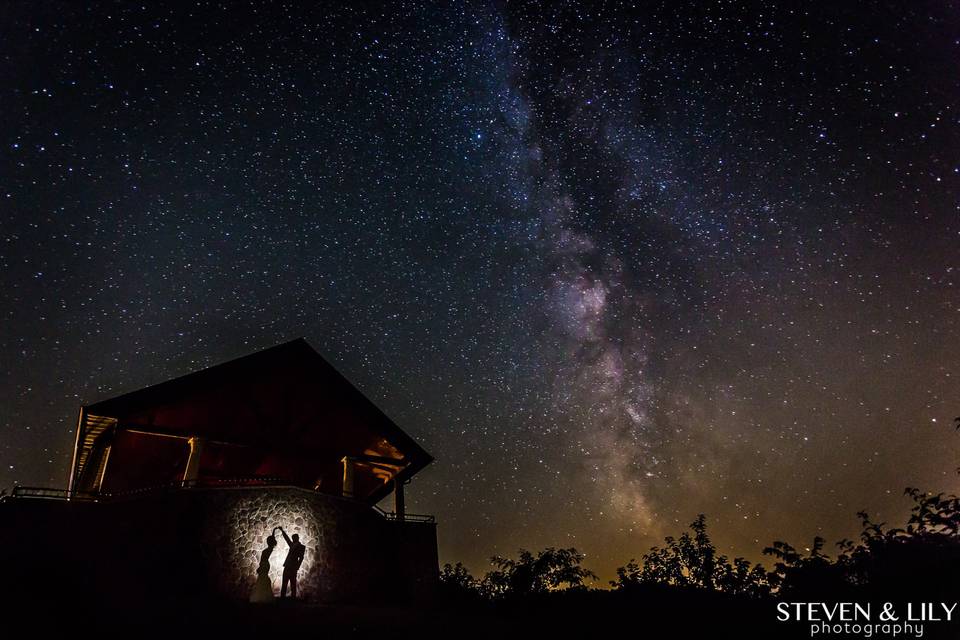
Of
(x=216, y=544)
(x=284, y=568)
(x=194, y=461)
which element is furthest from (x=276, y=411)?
(x=284, y=568)

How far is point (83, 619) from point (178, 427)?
8.68m

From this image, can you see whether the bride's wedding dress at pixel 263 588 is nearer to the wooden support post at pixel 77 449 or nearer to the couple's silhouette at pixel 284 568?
the couple's silhouette at pixel 284 568

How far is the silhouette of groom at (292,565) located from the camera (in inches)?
516

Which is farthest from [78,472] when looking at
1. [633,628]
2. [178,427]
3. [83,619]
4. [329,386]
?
[633,628]

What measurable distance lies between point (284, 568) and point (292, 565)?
273mm

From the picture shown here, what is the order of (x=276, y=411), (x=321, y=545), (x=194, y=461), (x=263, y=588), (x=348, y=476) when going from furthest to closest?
(x=276, y=411), (x=348, y=476), (x=194, y=461), (x=321, y=545), (x=263, y=588)

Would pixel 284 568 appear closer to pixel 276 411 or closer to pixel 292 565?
pixel 292 565

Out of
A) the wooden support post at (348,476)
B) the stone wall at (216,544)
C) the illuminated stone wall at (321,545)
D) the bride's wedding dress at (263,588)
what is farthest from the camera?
the wooden support post at (348,476)

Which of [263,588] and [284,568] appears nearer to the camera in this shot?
[263,588]

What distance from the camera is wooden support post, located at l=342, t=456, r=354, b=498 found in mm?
17266

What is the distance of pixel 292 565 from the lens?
1333 cm

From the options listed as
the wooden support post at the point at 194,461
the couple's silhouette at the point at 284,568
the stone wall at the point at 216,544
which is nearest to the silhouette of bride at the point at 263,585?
the couple's silhouette at the point at 284,568

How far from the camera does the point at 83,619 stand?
28.0ft

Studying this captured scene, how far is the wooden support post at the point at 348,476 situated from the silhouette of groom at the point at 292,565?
10.7ft
